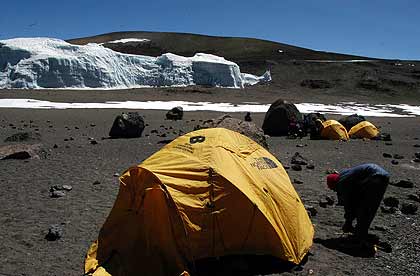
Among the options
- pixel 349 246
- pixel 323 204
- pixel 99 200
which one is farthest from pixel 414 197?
pixel 99 200

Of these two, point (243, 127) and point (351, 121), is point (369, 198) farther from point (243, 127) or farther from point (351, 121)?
point (351, 121)

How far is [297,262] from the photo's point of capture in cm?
677

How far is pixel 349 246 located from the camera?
768 centimetres

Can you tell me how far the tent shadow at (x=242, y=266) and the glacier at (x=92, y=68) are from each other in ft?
153

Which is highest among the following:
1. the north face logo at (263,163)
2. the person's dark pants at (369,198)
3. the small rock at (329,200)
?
the north face logo at (263,163)

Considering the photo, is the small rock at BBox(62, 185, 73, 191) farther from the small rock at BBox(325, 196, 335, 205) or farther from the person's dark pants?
the person's dark pants

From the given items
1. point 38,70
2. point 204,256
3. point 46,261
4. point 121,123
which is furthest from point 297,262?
point 38,70

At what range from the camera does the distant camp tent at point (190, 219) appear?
642 cm

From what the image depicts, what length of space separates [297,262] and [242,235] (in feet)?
2.74

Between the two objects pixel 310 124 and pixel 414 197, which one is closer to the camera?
pixel 414 197

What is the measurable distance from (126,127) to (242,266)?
46.5 feet

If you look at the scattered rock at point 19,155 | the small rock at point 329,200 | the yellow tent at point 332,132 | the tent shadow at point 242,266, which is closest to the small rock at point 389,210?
the small rock at point 329,200

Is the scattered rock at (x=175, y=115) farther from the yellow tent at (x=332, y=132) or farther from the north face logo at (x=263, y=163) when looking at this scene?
the north face logo at (x=263, y=163)

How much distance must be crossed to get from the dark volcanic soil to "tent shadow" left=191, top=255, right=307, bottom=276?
0.65 ft
